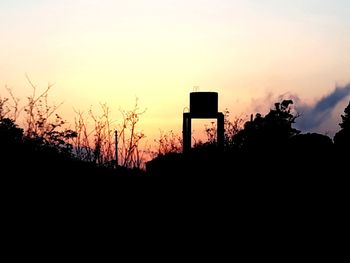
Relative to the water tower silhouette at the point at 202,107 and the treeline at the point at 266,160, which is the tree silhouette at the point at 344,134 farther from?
the water tower silhouette at the point at 202,107

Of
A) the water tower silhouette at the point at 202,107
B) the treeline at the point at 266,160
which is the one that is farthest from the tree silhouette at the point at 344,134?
the water tower silhouette at the point at 202,107

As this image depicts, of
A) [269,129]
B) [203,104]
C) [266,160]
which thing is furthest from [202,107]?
[266,160]

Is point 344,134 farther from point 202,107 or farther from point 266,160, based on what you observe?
point 266,160

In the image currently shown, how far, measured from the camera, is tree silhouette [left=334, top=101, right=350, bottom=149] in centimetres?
1576

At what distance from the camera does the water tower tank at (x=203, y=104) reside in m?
19.8

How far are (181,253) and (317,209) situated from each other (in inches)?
129

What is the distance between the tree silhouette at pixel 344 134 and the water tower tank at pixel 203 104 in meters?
3.78

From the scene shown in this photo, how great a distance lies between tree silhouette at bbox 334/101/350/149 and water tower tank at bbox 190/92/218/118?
3.78 metres

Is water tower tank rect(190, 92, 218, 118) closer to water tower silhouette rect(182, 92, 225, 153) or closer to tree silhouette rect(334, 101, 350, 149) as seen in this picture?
water tower silhouette rect(182, 92, 225, 153)

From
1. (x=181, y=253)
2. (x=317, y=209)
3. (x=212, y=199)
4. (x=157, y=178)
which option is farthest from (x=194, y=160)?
(x=181, y=253)

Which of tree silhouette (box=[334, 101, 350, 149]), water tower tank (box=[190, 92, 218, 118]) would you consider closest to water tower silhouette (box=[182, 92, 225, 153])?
water tower tank (box=[190, 92, 218, 118])

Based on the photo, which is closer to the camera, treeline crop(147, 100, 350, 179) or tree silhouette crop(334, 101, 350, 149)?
treeline crop(147, 100, 350, 179)

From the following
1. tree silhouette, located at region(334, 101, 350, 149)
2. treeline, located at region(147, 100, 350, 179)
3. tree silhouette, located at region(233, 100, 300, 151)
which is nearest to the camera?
treeline, located at region(147, 100, 350, 179)

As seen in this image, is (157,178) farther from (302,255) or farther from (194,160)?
(302,255)
